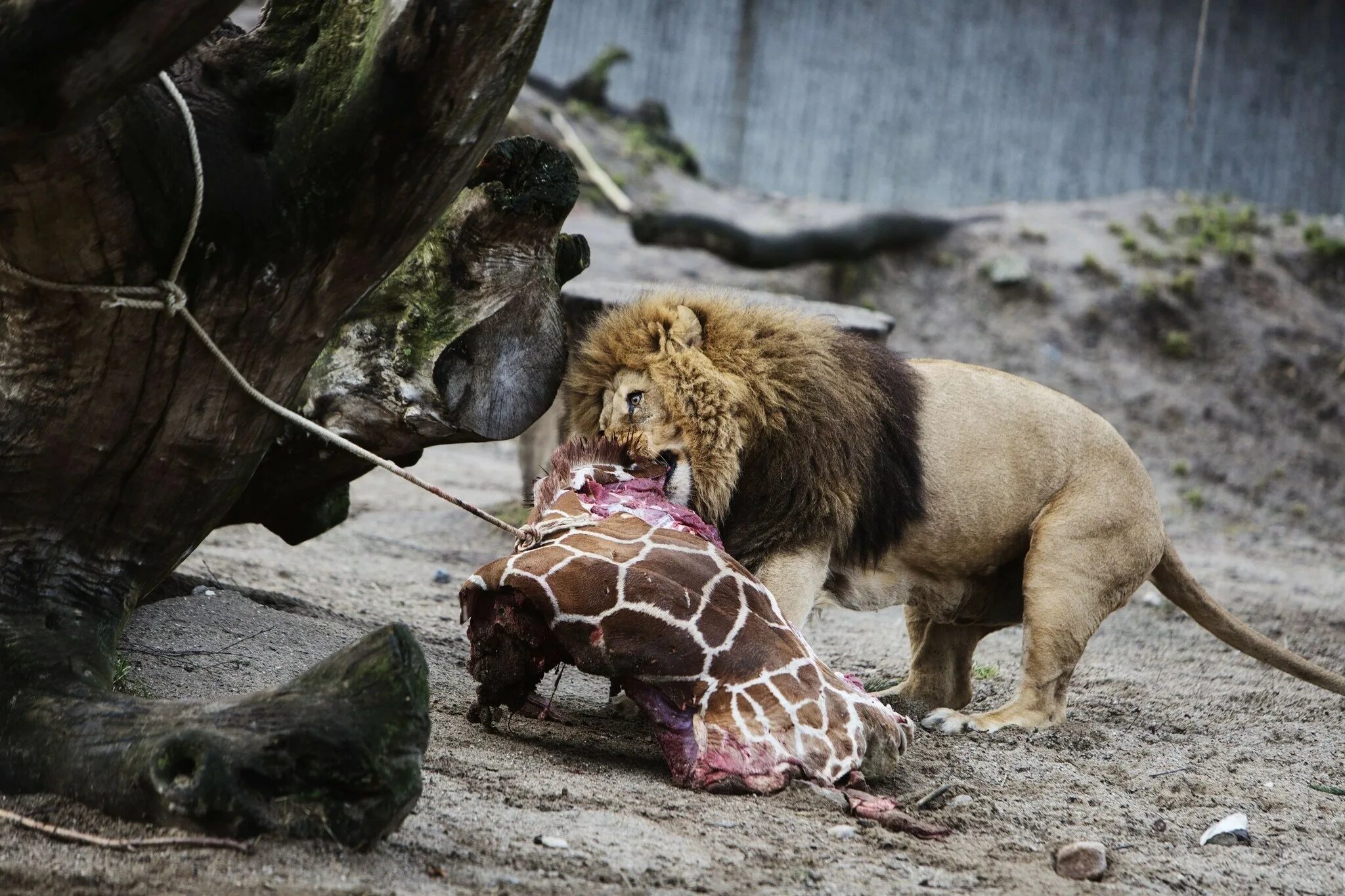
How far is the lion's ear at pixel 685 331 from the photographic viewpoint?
4.29 m

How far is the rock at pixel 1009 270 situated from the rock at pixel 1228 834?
8826 millimetres

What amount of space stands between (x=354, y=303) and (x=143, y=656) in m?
1.45

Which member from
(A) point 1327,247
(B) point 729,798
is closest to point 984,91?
(A) point 1327,247

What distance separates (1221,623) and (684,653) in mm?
2650

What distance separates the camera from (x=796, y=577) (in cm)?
419

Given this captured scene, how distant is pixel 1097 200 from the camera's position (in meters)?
13.4

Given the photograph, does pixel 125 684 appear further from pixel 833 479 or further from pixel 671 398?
pixel 833 479

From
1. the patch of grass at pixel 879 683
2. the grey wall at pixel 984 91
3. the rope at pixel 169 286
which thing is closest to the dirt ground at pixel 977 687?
the patch of grass at pixel 879 683

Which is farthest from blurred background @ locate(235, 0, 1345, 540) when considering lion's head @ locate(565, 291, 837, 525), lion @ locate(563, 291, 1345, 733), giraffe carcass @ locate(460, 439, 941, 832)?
giraffe carcass @ locate(460, 439, 941, 832)

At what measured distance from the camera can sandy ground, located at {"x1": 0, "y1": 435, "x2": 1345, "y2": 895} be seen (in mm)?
2410

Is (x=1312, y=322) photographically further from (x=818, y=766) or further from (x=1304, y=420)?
(x=818, y=766)

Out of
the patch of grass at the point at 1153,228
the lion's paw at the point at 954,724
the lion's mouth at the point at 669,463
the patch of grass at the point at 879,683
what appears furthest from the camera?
the patch of grass at the point at 1153,228

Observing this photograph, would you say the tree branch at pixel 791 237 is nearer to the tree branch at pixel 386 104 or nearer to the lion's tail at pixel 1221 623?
the lion's tail at pixel 1221 623

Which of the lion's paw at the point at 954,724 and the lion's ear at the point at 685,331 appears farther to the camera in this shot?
the lion's paw at the point at 954,724
